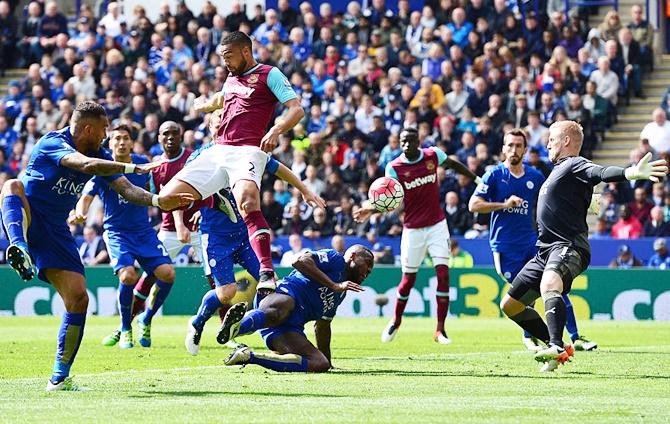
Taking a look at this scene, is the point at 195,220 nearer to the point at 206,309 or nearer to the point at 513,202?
the point at 206,309

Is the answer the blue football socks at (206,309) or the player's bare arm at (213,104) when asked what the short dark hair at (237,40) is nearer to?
the player's bare arm at (213,104)

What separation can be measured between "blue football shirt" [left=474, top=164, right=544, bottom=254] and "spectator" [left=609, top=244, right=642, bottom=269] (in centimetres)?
831

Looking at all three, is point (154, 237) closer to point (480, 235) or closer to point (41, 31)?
point (480, 235)

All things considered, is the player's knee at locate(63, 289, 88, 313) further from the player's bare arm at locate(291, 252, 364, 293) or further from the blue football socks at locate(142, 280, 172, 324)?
the blue football socks at locate(142, 280, 172, 324)

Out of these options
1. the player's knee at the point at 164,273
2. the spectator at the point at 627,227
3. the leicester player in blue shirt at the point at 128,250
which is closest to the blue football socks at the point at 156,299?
the leicester player in blue shirt at the point at 128,250

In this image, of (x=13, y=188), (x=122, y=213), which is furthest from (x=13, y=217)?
(x=122, y=213)

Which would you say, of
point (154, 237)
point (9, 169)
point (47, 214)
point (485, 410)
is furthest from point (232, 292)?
point (9, 169)

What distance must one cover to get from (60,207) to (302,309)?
101 inches

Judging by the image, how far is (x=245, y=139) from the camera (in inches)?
535

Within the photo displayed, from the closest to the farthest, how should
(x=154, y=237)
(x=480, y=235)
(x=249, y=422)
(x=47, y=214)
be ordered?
(x=249, y=422) → (x=47, y=214) → (x=154, y=237) → (x=480, y=235)

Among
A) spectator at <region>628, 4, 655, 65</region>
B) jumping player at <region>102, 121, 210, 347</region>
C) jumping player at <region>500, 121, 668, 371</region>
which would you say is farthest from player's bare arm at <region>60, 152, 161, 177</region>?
spectator at <region>628, 4, 655, 65</region>

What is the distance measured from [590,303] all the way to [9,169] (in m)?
14.7

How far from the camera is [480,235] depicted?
86.9 feet

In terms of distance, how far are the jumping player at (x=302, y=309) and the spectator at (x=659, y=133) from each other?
1533 centimetres
